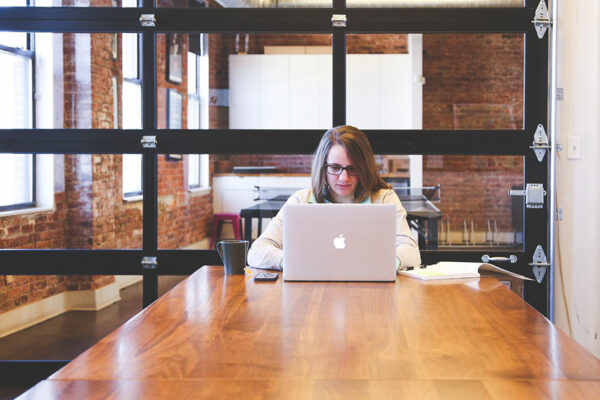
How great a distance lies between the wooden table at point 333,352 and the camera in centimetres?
109

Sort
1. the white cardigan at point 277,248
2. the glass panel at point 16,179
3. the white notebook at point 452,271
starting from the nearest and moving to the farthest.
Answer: the white notebook at point 452,271, the white cardigan at point 277,248, the glass panel at point 16,179

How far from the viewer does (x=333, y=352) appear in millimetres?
1292

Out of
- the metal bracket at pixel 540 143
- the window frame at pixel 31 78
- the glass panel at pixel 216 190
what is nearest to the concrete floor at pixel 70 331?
the glass panel at pixel 216 190

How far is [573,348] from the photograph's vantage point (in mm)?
1322

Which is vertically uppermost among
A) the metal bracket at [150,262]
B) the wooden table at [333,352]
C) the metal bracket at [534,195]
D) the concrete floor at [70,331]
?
the metal bracket at [534,195]

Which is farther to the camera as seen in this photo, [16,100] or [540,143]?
[16,100]

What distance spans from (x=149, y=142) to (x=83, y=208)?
0.53m

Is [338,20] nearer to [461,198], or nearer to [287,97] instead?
[287,97]

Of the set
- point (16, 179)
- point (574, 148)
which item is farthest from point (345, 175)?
point (16, 179)

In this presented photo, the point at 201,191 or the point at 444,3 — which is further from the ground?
the point at 444,3

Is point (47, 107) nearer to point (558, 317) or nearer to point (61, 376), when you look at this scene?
point (61, 376)

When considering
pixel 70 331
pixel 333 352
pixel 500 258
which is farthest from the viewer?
pixel 70 331

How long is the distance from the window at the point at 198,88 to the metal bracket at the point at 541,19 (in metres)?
1.74

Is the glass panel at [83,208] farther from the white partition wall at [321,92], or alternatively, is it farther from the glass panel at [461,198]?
the glass panel at [461,198]
